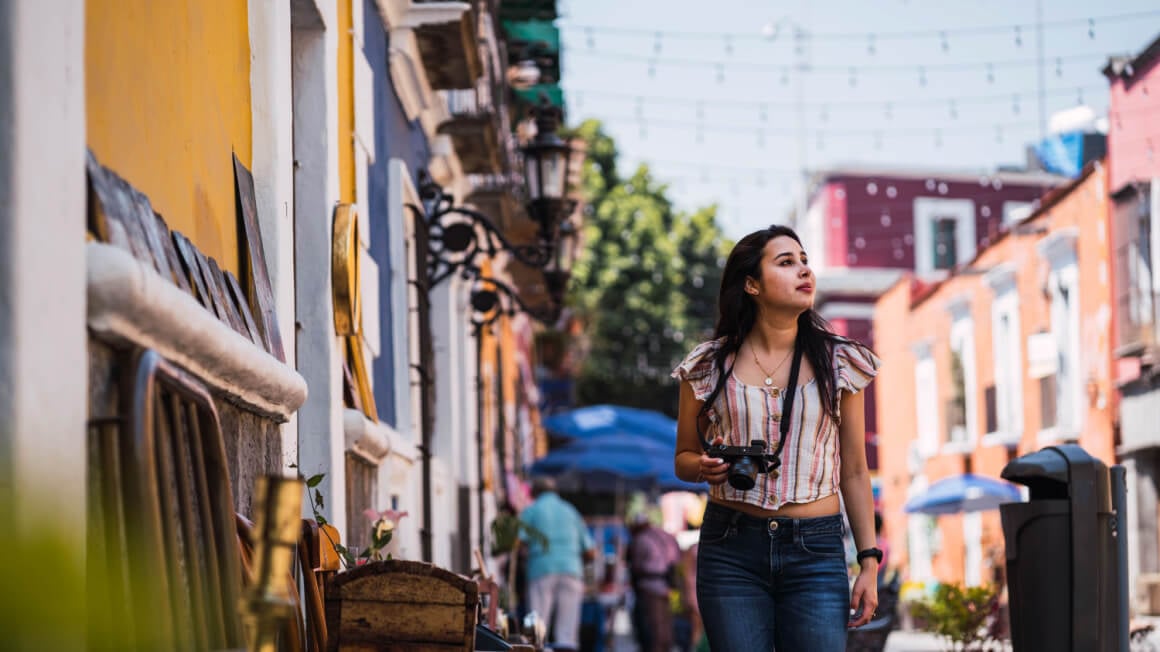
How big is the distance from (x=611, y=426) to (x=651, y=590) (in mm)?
1762

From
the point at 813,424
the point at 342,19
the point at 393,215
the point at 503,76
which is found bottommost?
the point at 813,424

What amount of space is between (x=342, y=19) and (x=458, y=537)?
6938 millimetres

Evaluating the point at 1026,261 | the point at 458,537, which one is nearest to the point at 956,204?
the point at 1026,261

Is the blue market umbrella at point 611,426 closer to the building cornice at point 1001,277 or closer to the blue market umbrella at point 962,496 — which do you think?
the blue market umbrella at point 962,496

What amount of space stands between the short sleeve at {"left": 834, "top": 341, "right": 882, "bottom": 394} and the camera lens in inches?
16.9

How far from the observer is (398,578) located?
14.1ft

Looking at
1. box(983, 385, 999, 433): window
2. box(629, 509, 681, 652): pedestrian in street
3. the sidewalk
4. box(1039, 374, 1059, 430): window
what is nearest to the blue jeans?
the sidewalk

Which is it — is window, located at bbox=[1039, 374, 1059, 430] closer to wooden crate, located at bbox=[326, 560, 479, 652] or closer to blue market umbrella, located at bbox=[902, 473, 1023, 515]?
blue market umbrella, located at bbox=[902, 473, 1023, 515]

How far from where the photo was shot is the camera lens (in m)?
4.68

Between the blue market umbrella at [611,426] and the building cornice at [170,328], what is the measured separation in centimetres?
1286

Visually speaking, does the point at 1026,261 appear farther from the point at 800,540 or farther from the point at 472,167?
the point at 800,540

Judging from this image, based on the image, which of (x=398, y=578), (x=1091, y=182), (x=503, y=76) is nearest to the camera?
(x=398, y=578)

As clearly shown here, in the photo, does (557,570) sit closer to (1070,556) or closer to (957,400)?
(1070,556)

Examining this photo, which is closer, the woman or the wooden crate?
the wooden crate
